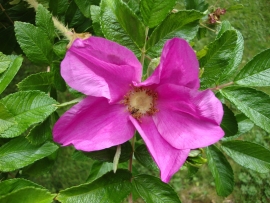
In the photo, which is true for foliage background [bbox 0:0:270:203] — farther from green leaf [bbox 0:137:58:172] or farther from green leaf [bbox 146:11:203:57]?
green leaf [bbox 146:11:203:57]

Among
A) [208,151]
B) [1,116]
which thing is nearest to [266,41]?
[208,151]

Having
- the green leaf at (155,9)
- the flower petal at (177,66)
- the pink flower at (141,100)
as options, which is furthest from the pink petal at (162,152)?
the green leaf at (155,9)

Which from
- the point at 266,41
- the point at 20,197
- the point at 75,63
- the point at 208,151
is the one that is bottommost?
the point at 266,41

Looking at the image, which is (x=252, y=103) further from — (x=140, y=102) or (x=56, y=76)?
(x=56, y=76)

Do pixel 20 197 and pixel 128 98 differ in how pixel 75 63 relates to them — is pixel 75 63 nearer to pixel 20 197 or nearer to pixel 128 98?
pixel 128 98

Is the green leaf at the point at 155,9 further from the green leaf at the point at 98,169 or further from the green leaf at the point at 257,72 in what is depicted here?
the green leaf at the point at 98,169

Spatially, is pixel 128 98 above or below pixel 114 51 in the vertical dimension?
below

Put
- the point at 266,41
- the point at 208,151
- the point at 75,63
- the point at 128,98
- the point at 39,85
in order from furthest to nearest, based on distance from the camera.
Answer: the point at 266,41 < the point at 208,151 < the point at 39,85 < the point at 128,98 < the point at 75,63
